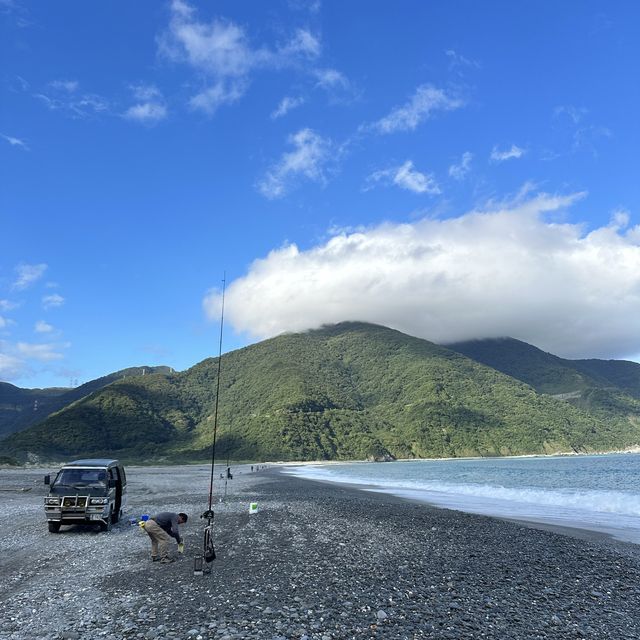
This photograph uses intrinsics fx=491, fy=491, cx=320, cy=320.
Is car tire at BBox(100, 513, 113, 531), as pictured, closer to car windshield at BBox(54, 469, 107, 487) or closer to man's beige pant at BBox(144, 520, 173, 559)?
car windshield at BBox(54, 469, 107, 487)

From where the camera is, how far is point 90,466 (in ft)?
68.7

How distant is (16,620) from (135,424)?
8083 inches

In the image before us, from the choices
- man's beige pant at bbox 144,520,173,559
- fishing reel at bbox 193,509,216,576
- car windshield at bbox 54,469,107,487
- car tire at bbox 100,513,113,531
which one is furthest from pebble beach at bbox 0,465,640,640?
car windshield at bbox 54,469,107,487

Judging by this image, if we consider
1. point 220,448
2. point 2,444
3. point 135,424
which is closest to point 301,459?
point 220,448

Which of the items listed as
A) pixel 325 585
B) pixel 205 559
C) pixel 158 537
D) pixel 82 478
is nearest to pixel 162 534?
pixel 158 537

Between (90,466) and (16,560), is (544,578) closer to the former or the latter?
(16,560)

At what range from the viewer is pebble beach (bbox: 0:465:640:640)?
8.93 m

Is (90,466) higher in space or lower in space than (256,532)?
higher

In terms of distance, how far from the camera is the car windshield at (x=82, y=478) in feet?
66.6

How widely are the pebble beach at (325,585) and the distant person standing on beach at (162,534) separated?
37 centimetres

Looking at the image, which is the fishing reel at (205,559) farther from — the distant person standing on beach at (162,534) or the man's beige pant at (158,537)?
the man's beige pant at (158,537)

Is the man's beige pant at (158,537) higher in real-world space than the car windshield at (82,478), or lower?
lower

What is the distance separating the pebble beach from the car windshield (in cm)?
198

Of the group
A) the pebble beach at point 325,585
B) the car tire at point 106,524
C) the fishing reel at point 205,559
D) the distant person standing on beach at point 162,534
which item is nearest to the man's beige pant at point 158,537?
the distant person standing on beach at point 162,534
